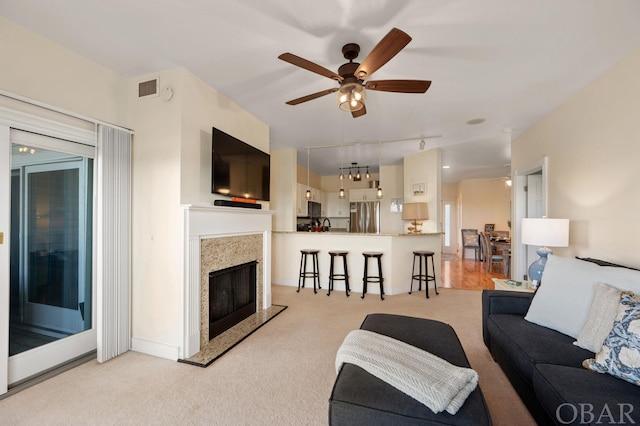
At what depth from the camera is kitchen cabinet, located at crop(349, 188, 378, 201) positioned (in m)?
7.10

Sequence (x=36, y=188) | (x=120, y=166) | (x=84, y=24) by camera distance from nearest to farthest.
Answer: (x=84, y=24) → (x=36, y=188) → (x=120, y=166)

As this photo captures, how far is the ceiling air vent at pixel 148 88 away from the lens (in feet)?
8.48

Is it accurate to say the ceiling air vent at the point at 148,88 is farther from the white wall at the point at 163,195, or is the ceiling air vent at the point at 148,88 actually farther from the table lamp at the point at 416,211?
the table lamp at the point at 416,211

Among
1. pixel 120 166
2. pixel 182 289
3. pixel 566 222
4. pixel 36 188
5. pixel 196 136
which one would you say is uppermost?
pixel 196 136

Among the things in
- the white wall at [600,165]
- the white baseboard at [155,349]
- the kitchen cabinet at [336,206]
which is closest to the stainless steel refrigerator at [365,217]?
the kitchen cabinet at [336,206]

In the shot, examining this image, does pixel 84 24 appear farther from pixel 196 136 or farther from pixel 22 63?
pixel 196 136

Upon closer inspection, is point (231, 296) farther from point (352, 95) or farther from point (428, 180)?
point (428, 180)

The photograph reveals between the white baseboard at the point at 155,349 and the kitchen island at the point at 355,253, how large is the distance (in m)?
2.74

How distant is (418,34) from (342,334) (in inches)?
113

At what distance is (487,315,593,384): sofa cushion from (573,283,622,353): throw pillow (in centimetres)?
6

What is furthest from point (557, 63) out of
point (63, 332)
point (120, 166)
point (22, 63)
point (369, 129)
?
point (63, 332)

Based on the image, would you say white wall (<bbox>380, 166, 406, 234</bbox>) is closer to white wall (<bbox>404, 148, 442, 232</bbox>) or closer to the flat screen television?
white wall (<bbox>404, 148, 442, 232</bbox>)

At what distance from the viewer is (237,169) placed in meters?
3.10

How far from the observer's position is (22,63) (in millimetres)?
2014
